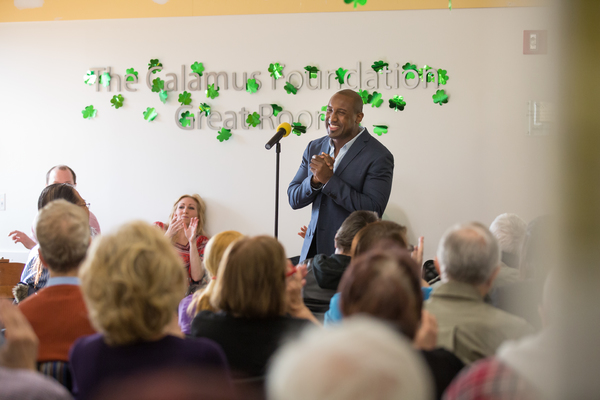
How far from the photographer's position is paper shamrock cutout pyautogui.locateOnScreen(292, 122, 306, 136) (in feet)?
12.9

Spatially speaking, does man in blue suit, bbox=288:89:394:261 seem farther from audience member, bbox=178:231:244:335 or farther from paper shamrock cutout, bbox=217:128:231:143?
paper shamrock cutout, bbox=217:128:231:143

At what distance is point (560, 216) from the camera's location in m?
0.27

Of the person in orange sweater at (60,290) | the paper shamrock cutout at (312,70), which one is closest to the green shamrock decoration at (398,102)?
the paper shamrock cutout at (312,70)

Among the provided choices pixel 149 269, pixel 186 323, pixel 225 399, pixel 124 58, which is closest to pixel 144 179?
pixel 124 58

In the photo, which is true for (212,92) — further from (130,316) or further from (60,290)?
(130,316)

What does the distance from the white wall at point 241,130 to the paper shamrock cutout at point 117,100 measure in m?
0.04

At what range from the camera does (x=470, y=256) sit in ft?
Result: 4.49

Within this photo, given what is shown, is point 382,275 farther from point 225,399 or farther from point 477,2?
point 477,2

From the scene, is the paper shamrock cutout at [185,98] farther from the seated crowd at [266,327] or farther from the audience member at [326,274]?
the seated crowd at [266,327]

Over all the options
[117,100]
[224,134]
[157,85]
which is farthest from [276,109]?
[117,100]

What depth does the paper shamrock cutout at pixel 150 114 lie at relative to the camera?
13.5 feet

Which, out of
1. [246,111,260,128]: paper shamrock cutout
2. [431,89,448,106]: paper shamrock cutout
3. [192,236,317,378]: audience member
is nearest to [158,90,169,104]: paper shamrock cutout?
[246,111,260,128]: paper shamrock cutout

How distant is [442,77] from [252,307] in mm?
2951

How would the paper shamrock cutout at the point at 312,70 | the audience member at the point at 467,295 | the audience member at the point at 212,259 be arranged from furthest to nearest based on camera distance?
the paper shamrock cutout at the point at 312,70 → the audience member at the point at 212,259 → the audience member at the point at 467,295
